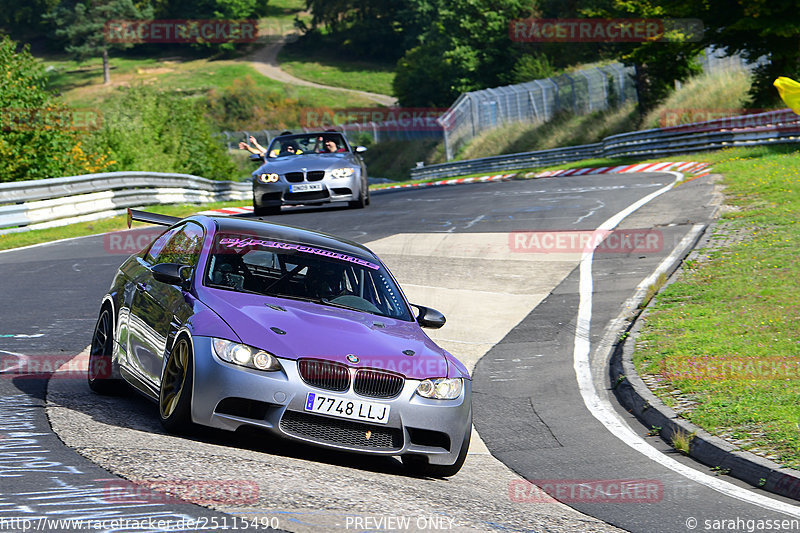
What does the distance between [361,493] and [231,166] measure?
38.5 m

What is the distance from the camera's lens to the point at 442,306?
44.8 feet

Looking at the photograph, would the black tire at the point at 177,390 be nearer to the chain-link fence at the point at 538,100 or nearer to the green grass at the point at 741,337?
the green grass at the point at 741,337

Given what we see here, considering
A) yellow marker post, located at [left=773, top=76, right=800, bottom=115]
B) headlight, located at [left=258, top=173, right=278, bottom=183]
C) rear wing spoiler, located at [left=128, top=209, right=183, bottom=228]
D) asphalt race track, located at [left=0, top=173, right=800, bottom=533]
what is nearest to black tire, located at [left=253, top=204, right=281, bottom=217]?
headlight, located at [left=258, top=173, right=278, bottom=183]

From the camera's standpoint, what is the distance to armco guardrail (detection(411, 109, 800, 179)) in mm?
31578

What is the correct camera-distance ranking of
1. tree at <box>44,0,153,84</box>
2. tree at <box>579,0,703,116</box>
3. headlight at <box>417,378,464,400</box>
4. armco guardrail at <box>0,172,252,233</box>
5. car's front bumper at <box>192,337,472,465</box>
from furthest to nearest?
tree at <box>44,0,153,84</box> → tree at <box>579,0,703,116</box> → armco guardrail at <box>0,172,252,233</box> → headlight at <box>417,378,464,400</box> → car's front bumper at <box>192,337,472,465</box>

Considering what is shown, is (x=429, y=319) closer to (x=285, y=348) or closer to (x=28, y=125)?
(x=285, y=348)

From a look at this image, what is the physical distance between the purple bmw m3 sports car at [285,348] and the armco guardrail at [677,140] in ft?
85.6

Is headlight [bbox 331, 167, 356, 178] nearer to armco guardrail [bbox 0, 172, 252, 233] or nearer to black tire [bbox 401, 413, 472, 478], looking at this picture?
armco guardrail [bbox 0, 172, 252, 233]

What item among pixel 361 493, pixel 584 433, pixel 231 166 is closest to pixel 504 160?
pixel 231 166

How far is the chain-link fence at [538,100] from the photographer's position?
50.9 metres

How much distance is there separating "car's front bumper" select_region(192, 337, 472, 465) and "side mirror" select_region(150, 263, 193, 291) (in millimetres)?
860

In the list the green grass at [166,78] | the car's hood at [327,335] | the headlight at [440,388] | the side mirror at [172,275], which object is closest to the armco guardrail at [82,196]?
the side mirror at [172,275]

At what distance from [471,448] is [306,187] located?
44.9 feet

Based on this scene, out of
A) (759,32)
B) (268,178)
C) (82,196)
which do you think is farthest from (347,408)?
(759,32)
